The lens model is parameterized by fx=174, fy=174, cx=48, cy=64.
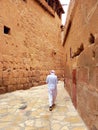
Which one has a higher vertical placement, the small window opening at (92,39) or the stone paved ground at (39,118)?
the small window opening at (92,39)

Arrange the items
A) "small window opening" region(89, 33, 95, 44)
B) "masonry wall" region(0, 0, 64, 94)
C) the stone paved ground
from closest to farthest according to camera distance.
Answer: "small window opening" region(89, 33, 95, 44)
the stone paved ground
"masonry wall" region(0, 0, 64, 94)

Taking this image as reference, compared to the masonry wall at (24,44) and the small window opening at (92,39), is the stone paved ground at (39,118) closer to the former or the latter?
the small window opening at (92,39)

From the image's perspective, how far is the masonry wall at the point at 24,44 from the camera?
8.23 m

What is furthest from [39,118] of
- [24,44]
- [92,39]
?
[24,44]

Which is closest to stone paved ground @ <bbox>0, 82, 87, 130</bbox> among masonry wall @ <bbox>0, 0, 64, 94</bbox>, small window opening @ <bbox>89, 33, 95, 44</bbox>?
small window opening @ <bbox>89, 33, 95, 44</bbox>

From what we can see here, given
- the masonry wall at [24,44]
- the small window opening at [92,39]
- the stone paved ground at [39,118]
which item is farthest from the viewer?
the masonry wall at [24,44]

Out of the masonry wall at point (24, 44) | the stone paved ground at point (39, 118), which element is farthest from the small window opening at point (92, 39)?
the masonry wall at point (24, 44)

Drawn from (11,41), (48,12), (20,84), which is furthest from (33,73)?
(48,12)

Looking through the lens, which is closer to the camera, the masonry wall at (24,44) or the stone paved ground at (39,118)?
the stone paved ground at (39,118)

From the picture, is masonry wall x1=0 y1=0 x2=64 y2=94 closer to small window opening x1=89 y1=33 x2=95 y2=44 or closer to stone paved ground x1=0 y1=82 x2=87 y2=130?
stone paved ground x1=0 y1=82 x2=87 y2=130

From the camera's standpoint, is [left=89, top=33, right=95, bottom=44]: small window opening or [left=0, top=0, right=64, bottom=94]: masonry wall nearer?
[left=89, top=33, right=95, bottom=44]: small window opening

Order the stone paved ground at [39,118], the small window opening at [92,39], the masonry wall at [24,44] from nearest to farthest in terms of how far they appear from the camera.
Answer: the small window opening at [92,39] → the stone paved ground at [39,118] → the masonry wall at [24,44]

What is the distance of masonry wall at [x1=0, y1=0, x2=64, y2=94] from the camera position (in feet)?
27.0

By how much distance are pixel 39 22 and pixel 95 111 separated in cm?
1042
